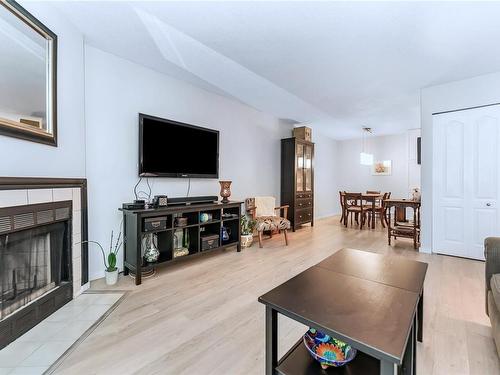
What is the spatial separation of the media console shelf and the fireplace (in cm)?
52

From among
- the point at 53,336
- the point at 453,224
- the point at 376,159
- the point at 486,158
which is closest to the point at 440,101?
the point at 486,158

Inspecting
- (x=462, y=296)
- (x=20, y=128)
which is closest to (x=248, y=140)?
(x=20, y=128)

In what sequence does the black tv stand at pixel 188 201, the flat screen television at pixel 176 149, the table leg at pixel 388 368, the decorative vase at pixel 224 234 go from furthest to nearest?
the decorative vase at pixel 224 234
the black tv stand at pixel 188 201
the flat screen television at pixel 176 149
the table leg at pixel 388 368

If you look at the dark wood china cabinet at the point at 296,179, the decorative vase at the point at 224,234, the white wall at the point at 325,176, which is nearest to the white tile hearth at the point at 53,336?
the decorative vase at the point at 224,234

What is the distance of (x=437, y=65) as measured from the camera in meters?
2.76

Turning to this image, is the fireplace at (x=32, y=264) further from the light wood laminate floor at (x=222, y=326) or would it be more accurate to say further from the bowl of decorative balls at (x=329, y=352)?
the bowl of decorative balls at (x=329, y=352)

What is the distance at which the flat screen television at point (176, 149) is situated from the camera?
2680mm

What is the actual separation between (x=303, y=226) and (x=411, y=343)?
441cm

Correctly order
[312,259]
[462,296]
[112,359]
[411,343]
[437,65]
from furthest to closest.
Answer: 1. [312,259]
2. [437,65]
3. [462,296]
4. [112,359]
5. [411,343]

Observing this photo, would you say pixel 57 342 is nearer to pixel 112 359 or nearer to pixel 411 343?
pixel 112 359

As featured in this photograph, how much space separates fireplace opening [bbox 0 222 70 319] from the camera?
1533 mm

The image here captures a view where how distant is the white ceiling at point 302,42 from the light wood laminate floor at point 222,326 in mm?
2101

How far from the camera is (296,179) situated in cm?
486

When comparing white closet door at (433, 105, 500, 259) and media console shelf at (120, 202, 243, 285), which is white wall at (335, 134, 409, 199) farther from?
media console shelf at (120, 202, 243, 285)
